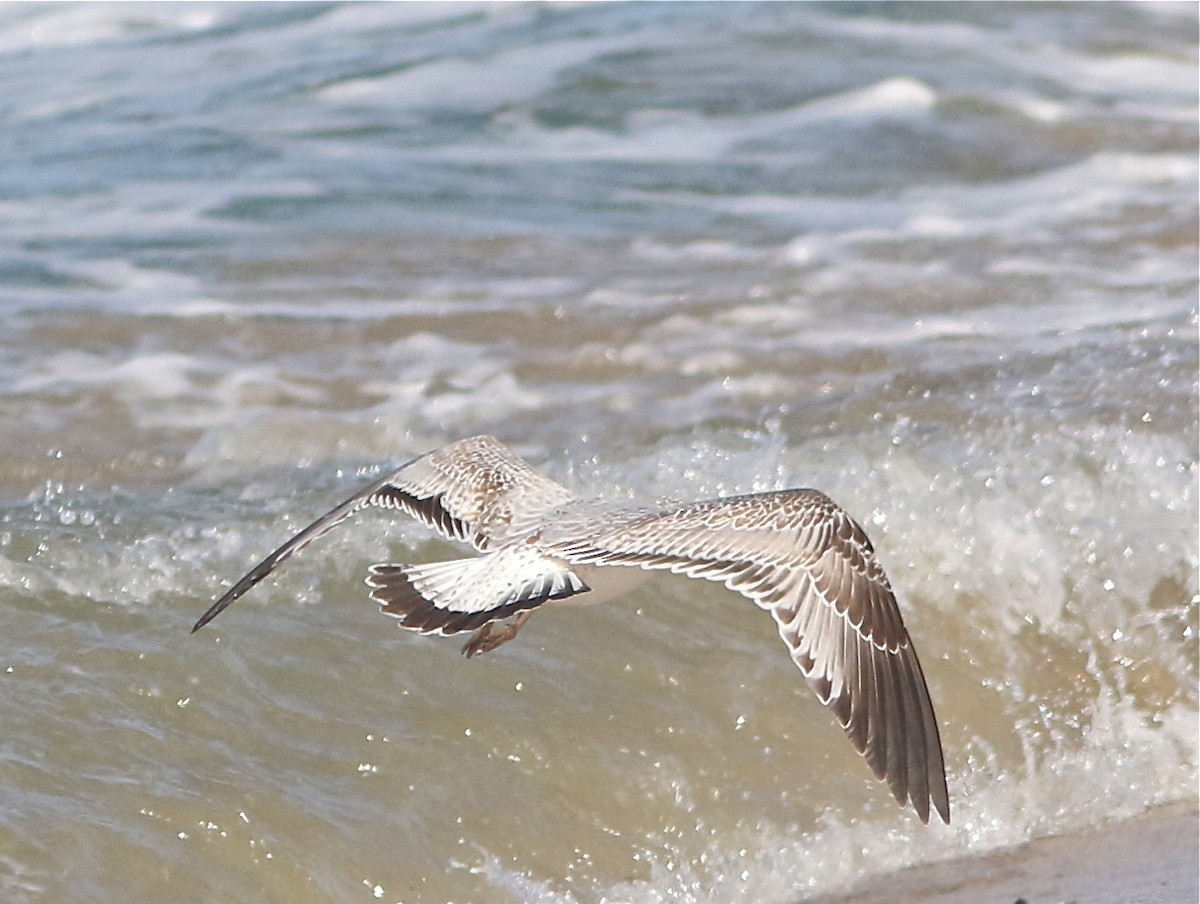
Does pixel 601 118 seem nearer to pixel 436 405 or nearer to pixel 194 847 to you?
→ pixel 436 405

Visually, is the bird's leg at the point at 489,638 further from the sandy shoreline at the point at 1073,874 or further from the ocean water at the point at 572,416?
the sandy shoreline at the point at 1073,874

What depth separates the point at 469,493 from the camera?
14.1 feet

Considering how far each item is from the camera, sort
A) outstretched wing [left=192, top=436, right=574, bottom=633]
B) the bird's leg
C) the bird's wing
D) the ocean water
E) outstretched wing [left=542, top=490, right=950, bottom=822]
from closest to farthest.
→ outstretched wing [left=542, top=490, right=950, bottom=822], the bird's wing, the ocean water, the bird's leg, outstretched wing [left=192, top=436, right=574, bottom=633]

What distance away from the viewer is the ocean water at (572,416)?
12.4 ft

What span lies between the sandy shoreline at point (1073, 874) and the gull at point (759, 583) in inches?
17.5

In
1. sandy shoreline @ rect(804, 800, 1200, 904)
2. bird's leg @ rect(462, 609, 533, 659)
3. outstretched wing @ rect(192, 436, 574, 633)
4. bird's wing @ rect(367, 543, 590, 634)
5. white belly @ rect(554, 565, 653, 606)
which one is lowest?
sandy shoreline @ rect(804, 800, 1200, 904)

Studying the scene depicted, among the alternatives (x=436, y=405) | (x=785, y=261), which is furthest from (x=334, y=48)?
(x=436, y=405)

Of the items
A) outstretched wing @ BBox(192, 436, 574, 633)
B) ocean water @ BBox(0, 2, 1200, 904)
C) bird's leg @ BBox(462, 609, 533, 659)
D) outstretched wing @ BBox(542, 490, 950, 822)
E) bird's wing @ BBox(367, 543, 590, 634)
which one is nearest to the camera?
outstretched wing @ BBox(542, 490, 950, 822)

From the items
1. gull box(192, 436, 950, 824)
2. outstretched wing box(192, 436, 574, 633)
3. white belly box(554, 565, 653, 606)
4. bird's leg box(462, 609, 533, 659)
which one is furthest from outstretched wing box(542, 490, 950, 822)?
outstretched wing box(192, 436, 574, 633)

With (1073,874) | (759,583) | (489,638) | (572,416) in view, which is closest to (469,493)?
(489,638)

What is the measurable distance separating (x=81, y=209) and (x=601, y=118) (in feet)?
11.2

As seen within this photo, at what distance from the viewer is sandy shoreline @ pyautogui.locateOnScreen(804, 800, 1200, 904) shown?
3.67 m

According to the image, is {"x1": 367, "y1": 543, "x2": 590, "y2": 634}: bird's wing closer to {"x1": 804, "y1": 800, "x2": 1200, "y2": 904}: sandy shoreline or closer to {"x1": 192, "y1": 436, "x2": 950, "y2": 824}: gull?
{"x1": 192, "y1": 436, "x2": 950, "y2": 824}: gull

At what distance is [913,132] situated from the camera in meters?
10.7
